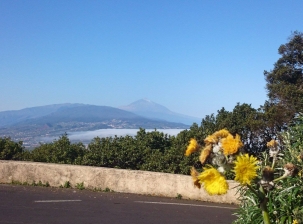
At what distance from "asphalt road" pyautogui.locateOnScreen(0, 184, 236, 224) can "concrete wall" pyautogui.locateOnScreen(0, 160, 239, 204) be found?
9.0 inches

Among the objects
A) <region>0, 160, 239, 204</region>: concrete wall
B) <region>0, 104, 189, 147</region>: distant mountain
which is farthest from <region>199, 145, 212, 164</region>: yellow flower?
<region>0, 104, 189, 147</region>: distant mountain

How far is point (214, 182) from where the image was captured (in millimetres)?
2201

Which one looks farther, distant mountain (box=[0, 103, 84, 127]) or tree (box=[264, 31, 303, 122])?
distant mountain (box=[0, 103, 84, 127])

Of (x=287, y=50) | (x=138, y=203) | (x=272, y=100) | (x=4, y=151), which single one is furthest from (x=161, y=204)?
(x=287, y=50)

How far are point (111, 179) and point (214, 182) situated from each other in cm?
821

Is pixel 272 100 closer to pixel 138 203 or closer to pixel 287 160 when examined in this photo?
pixel 138 203

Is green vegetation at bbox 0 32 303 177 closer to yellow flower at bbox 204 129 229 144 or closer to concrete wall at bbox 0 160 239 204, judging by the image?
concrete wall at bbox 0 160 239 204

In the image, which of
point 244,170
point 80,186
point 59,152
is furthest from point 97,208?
point 244,170

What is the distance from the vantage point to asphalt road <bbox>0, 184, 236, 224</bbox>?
7.46 meters

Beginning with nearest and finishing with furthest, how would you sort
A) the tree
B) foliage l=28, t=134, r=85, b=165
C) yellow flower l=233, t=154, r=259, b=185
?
yellow flower l=233, t=154, r=259, b=185 < foliage l=28, t=134, r=85, b=165 < the tree

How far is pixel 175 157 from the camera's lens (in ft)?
38.6

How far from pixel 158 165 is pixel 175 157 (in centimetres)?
52

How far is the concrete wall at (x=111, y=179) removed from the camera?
9.62 meters

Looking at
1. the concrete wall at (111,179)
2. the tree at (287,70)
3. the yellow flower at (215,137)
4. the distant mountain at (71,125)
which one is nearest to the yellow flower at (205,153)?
the yellow flower at (215,137)
